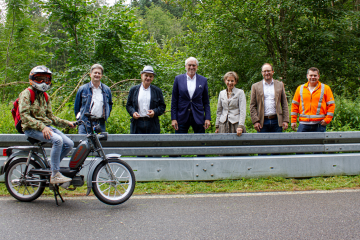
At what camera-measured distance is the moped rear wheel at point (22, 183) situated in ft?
14.6

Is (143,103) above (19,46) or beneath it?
beneath

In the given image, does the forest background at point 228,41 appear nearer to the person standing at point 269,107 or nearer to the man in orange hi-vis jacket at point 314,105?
the person standing at point 269,107

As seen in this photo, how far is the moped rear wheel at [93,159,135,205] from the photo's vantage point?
165 inches

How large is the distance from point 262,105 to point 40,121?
390 cm

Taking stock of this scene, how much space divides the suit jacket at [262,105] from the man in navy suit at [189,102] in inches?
35.9

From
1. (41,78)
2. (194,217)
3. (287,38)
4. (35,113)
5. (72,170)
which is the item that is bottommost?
(194,217)

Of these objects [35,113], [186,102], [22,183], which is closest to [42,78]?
[35,113]

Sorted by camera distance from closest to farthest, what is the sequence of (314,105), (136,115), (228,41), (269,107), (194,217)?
1. (194,217)
2. (136,115)
3. (314,105)
4. (269,107)
5. (228,41)

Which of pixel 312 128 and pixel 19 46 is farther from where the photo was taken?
pixel 19 46

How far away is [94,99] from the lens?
535cm

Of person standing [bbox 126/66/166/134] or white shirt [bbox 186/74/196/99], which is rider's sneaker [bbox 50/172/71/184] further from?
white shirt [bbox 186/74/196/99]

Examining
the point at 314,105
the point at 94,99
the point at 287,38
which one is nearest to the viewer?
the point at 94,99

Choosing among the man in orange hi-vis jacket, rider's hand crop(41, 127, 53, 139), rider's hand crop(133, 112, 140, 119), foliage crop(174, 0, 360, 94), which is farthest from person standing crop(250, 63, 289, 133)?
foliage crop(174, 0, 360, 94)

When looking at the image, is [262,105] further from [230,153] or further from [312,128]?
[230,153]
